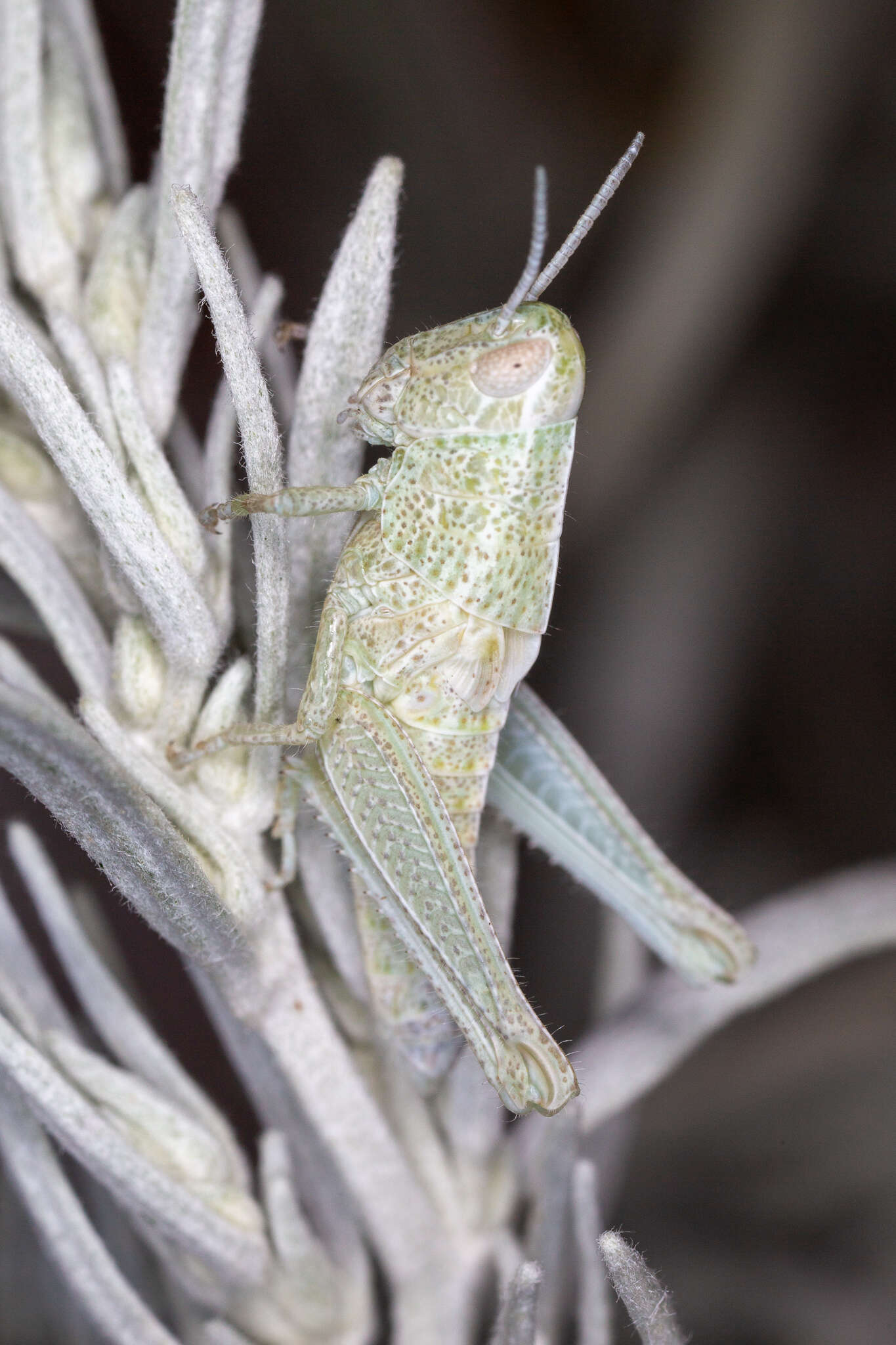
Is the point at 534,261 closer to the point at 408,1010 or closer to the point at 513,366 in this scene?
the point at 513,366

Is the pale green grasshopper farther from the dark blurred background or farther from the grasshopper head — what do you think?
the dark blurred background

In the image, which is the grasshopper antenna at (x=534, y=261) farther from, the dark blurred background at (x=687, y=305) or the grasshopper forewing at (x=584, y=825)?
the dark blurred background at (x=687, y=305)

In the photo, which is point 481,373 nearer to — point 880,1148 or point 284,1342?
point 284,1342

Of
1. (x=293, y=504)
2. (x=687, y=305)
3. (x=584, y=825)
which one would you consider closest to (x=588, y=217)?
(x=293, y=504)

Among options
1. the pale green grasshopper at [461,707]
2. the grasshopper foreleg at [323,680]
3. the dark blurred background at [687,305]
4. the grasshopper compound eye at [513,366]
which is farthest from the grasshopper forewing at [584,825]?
the dark blurred background at [687,305]

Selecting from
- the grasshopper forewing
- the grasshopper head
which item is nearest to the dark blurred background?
the grasshopper forewing

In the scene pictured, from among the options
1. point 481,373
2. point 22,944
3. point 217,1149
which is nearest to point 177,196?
point 481,373
